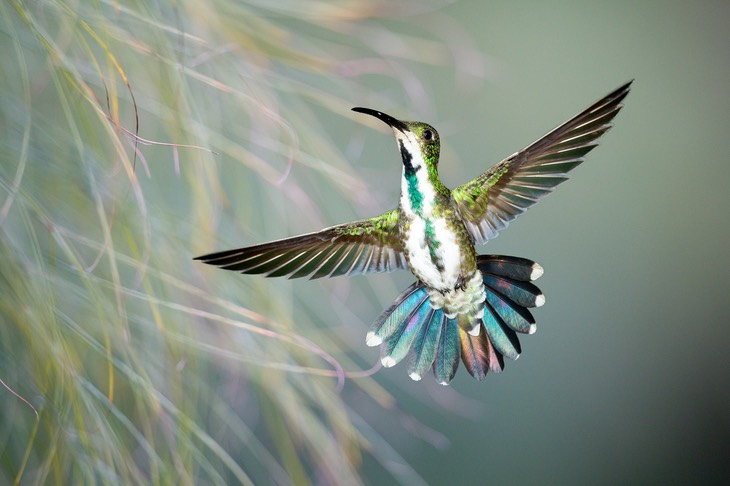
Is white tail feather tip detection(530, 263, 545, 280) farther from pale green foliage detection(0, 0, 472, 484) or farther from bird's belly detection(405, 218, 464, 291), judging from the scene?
pale green foliage detection(0, 0, 472, 484)

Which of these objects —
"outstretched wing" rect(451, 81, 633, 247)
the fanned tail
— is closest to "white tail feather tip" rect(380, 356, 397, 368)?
the fanned tail

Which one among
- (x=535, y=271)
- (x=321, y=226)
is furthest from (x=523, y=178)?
(x=321, y=226)

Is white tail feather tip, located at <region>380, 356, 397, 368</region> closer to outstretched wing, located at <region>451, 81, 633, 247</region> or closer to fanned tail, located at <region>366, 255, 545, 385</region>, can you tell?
fanned tail, located at <region>366, 255, 545, 385</region>

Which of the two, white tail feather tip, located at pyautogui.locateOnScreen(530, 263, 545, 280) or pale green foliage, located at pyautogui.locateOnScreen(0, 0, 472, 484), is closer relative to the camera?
white tail feather tip, located at pyautogui.locateOnScreen(530, 263, 545, 280)

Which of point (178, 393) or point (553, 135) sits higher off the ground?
point (553, 135)

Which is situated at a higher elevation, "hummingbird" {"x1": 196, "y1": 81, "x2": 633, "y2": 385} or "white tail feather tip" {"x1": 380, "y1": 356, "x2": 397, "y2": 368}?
"hummingbird" {"x1": 196, "y1": 81, "x2": 633, "y2": 385}

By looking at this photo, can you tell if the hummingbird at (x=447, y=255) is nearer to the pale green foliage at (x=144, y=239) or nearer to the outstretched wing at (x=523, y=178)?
the outstretched wing at (x=523, y=178)

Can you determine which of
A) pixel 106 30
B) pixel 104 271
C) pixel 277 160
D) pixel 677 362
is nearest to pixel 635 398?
pixel 677 362

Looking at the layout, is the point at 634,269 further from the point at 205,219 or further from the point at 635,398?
the point at 205,219
